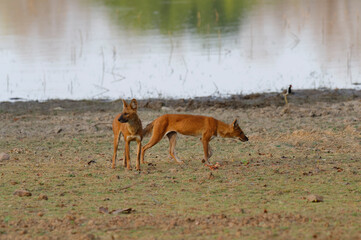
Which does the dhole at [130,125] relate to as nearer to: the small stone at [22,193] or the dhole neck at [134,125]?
the dhole neck at [134,125]

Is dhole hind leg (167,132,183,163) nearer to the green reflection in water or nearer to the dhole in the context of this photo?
the dhole

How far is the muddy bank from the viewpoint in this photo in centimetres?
1452

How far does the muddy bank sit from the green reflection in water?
1283 cm

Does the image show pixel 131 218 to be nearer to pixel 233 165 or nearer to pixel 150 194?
Answer: pixel 150 194

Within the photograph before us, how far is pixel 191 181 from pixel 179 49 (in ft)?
54.8

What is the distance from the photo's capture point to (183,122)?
29.5 ft

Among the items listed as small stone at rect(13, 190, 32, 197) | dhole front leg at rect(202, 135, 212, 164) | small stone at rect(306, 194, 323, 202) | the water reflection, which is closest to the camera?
small stone at rect(306, 194, 323, 202)

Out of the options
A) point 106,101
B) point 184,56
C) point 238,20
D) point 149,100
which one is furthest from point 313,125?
point 238,20

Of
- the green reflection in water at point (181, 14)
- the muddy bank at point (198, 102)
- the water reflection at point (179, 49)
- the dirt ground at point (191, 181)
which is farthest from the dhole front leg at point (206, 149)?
the green reflection in water at point (181, 14)

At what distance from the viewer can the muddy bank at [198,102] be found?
14516 millimetres

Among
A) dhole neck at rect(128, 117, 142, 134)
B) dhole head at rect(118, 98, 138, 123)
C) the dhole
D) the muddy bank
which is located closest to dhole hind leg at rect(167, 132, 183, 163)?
the dhole

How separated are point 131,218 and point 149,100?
9.52 meters

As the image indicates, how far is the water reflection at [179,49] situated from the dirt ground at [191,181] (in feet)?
14.9

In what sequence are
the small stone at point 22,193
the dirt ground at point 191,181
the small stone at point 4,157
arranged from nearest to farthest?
the dirt ground at point 191,181, the small stone at point 22,193, the small stone at point 4,157
